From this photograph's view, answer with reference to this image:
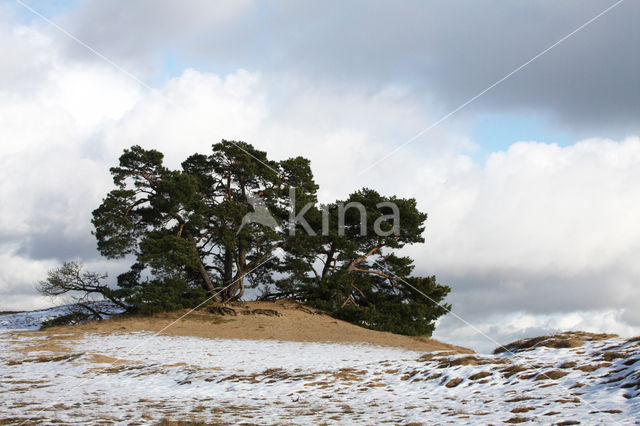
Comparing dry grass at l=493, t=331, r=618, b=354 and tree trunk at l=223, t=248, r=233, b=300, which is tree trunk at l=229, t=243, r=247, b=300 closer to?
tree trunk at l=223, t=248, r=233, b=300

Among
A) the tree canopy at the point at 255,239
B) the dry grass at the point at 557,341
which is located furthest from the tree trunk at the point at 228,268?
the dry grass at the point at 557,341

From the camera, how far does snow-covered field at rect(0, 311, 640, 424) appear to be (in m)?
9.48

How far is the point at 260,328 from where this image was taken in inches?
1188

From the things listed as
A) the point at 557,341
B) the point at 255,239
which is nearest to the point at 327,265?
the point at 255,239

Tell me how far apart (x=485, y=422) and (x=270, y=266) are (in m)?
28.9

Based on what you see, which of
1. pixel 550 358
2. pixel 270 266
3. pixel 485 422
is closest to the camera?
pixel 485 422

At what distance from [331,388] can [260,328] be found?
17508 millimetres

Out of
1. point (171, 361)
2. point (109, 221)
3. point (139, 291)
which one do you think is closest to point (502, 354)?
point (171, 361)

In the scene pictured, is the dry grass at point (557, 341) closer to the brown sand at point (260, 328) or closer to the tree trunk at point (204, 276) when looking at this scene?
the brown sand at point (260, 328)

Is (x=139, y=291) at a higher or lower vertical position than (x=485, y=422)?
higher

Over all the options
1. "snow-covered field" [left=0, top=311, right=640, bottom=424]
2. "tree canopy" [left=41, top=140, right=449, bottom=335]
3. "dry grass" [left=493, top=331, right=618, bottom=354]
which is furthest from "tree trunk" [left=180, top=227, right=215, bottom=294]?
"dry grass" [left=493, top=331, right=618, bottom=354]

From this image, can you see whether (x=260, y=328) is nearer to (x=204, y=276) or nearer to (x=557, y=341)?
(x=204, y=276)

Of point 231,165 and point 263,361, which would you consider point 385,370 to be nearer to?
point 263,361

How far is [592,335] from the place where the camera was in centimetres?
1563
